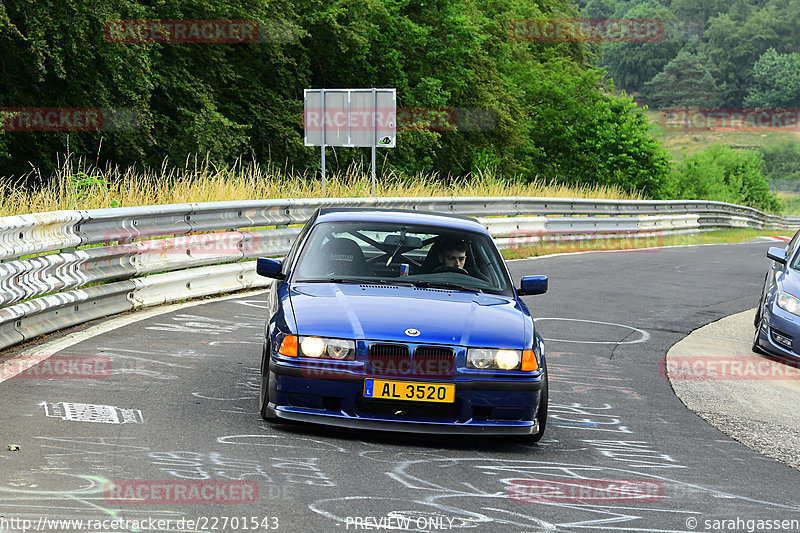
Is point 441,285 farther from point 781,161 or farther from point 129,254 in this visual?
point 781,161

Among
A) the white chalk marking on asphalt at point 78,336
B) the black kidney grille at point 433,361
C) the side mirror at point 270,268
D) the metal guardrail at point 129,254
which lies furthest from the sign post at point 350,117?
the black kidney grille at point 433,361

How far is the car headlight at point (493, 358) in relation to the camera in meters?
6.38

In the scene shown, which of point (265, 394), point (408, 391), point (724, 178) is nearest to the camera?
point (408, 391)

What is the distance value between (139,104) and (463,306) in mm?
21497

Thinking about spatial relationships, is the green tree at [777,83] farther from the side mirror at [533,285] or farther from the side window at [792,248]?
the side mirror at [533,285]

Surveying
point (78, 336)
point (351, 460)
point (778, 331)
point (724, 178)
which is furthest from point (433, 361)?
point (724, 178)

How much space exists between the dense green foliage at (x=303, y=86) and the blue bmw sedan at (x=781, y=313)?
1267 cm

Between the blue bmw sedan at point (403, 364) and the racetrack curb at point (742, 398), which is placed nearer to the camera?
the blue bmw sedan at point (403, 364)

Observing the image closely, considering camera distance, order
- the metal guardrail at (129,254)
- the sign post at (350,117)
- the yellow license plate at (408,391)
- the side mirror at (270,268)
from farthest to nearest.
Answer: the sign post at (350,117), the metal guardrail at (129,254), the side mirror at (270,268), the yellow license plate at (408,391)

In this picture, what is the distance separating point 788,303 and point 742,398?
222 cm

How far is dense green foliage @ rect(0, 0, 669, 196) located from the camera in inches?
1027

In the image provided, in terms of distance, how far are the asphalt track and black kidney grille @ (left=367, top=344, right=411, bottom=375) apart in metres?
0.44

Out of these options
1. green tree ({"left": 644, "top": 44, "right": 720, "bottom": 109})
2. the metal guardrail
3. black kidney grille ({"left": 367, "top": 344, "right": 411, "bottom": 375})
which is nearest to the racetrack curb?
black kidney grille ({"left": 367, "top": 344, "right": 411, "bottom": 375})

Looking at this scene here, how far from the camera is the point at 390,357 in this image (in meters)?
6.32
